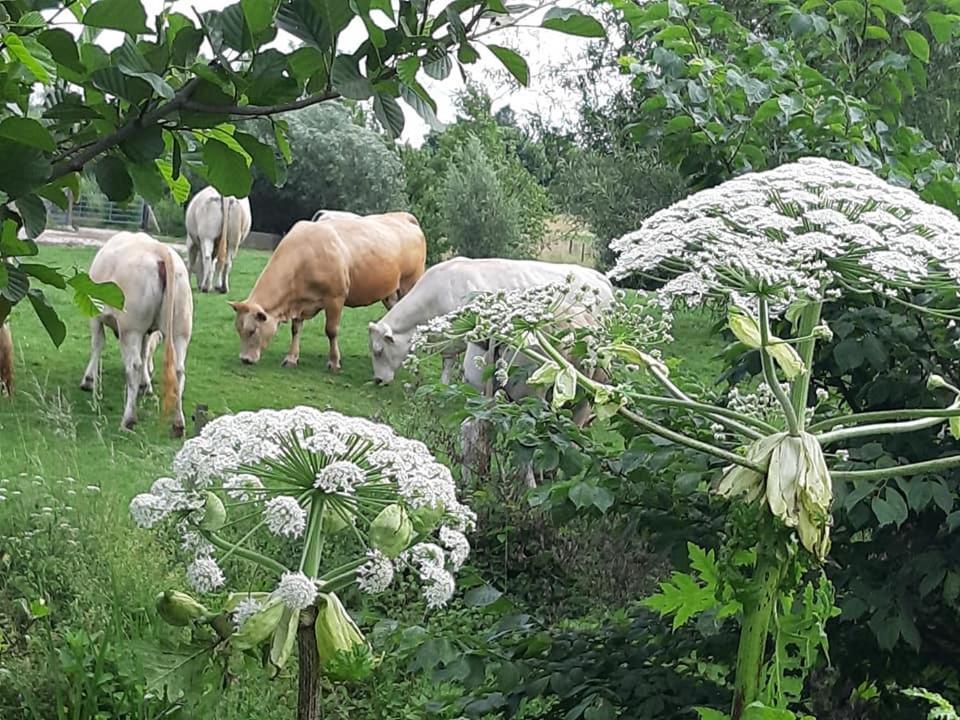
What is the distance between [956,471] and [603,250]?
518 centimetres

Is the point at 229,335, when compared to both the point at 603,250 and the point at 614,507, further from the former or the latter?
the point at 614,507

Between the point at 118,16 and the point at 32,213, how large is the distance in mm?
217

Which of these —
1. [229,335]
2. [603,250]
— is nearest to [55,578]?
[229,335]

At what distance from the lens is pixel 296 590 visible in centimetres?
112

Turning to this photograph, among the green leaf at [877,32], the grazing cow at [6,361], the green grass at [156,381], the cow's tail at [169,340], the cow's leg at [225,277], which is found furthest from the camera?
the cow's leg at [225,277]

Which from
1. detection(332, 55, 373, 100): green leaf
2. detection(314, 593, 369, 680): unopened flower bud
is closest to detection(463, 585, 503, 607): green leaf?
detection(314, 593, 369, 680): unopened flower bud

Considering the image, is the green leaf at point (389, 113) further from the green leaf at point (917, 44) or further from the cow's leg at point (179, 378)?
the cow's leg at point (179, 378)

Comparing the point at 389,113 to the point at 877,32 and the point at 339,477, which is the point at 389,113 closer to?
the point at 339,477

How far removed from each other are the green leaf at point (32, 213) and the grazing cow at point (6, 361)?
339 cm

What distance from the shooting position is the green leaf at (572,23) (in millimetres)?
759

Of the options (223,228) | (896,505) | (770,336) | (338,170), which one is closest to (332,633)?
(770,336)

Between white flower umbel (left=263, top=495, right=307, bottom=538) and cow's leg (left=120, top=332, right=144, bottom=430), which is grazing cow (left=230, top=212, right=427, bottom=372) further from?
white flower umbel (left=263, top=495, right=307, bottom=538)

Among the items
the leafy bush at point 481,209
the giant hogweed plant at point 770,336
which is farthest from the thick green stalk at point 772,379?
the leafy bush at point 481,209

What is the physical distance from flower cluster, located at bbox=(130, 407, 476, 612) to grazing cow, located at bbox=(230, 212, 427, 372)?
16.4 feet
